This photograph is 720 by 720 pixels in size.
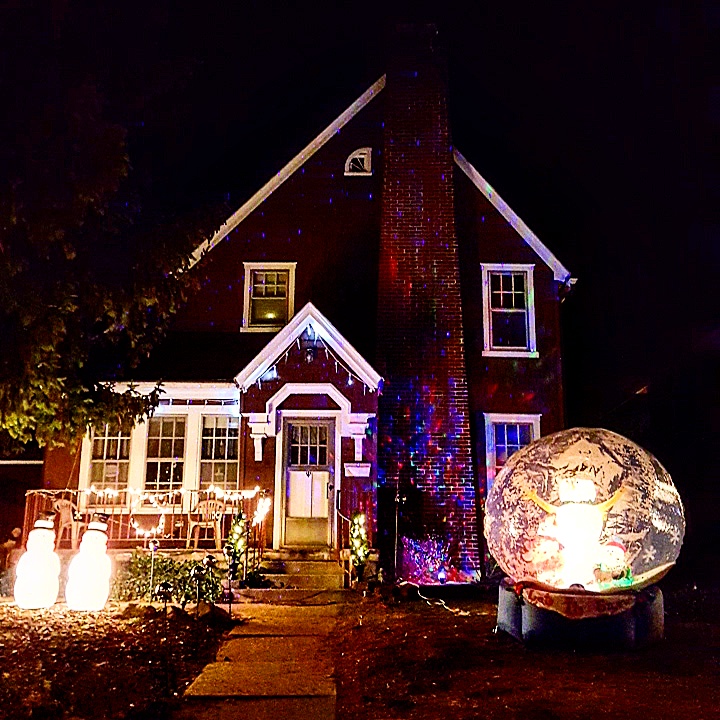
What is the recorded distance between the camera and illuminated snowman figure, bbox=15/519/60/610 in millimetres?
9312

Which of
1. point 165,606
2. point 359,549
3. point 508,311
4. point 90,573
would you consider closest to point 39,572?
point 90,573

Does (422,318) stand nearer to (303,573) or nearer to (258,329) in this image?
(258,329)

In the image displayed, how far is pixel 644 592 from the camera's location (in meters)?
7.61

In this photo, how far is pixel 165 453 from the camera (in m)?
14.2

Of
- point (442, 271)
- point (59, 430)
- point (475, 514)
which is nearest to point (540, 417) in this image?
point (475, 514)

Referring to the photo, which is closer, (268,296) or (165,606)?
(165,606)

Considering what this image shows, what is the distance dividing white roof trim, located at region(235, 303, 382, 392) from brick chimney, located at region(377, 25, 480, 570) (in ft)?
4.02

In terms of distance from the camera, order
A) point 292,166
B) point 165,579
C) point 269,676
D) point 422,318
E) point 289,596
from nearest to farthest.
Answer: point 269,676
point 165,579
point 289,596
point 422,318
point 292,166

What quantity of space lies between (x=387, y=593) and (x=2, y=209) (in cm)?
727

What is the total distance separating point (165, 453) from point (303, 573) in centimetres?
370

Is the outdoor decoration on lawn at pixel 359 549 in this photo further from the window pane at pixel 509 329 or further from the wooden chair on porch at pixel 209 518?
the window pane at pixel 509 329

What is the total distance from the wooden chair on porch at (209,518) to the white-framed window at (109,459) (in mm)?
1832

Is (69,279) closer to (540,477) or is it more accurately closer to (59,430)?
(59,430)

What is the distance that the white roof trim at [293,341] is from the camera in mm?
13227
